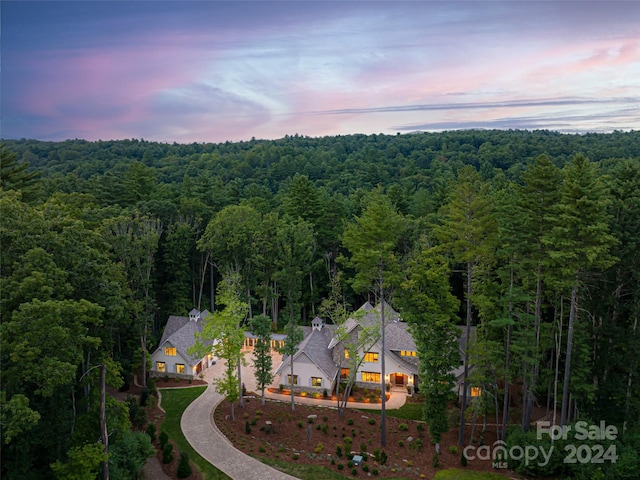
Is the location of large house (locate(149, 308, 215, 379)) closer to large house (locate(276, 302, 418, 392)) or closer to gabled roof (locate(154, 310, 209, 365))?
gabled roof (locate(154, 310, 209, 365))

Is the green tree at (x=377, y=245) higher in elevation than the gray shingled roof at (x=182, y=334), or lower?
higher

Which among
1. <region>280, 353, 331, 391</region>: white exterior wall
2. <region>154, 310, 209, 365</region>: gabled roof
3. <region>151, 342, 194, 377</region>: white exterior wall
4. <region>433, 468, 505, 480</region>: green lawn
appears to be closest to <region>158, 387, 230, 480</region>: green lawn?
<region>151, 342, 194, 377</region>: white exterior wall

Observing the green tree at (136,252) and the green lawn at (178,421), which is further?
the green tree at (136,252)

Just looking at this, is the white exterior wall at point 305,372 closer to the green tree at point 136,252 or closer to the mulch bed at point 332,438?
the mulch bed at point 332,438

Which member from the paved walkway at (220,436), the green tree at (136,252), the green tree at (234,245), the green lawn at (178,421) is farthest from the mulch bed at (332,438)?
the green tree at (234,245)

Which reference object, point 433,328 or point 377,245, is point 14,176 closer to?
point 377,245

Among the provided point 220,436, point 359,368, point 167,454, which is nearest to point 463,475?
point 359,368
